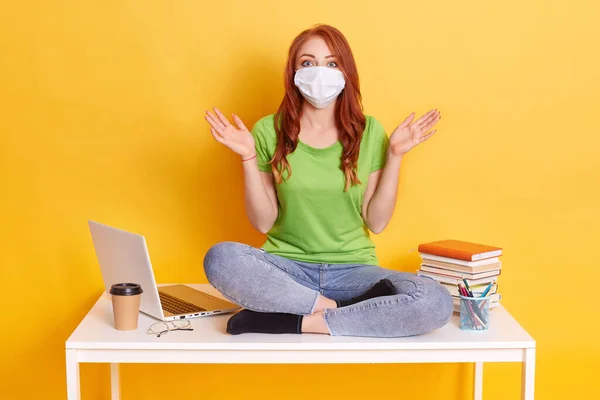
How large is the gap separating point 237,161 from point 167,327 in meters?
0.78

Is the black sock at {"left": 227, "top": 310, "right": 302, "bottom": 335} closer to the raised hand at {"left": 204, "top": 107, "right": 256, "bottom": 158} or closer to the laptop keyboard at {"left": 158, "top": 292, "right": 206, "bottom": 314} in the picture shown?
the laptop keyboard at {"left": 158, "top": 292, "right": 206, "bottom": 314}

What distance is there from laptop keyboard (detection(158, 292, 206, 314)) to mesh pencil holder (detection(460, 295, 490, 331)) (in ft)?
2.37

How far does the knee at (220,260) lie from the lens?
2.02m

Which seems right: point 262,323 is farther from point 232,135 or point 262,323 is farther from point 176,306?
point 232,135

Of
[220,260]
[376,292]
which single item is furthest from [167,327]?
[376,292]

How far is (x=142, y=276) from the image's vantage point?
2.07 m

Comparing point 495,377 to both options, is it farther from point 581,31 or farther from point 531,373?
point 581,31

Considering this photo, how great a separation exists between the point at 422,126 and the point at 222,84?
720 mm

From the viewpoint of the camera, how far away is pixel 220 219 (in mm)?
2689

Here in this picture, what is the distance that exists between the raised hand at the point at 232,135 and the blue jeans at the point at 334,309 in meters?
0.29

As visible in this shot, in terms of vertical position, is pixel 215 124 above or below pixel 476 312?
above

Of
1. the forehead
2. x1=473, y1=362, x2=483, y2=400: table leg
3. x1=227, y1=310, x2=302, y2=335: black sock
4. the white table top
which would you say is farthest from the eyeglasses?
x1=473, y1=362, x2=483, y2=400: table leg

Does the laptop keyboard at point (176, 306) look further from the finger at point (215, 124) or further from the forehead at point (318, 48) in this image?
the forehead at point (318, 48)

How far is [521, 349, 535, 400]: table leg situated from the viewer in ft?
6.47
